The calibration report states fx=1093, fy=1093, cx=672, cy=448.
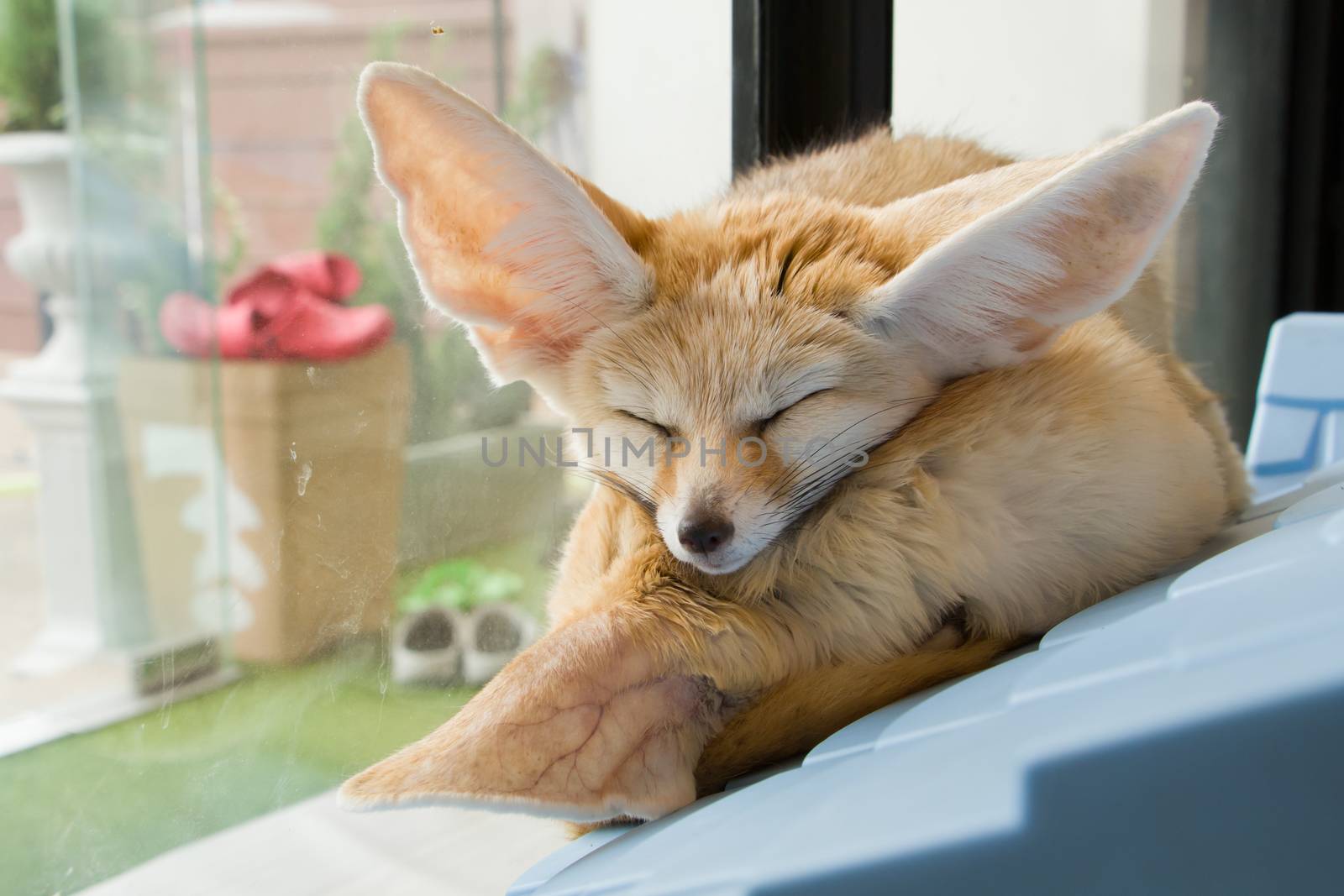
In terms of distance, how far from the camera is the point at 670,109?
143 centimetres

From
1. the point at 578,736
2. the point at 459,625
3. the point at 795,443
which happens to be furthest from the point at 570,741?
the point at 459,625

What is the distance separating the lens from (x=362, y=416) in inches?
38.7

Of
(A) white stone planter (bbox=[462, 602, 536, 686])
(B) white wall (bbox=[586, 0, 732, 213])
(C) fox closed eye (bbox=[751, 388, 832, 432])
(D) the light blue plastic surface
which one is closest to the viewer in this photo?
(D) the light blue plastic surface

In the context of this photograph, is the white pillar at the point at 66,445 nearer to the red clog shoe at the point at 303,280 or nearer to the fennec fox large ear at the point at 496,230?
the red clog shoe at the point at 303,280

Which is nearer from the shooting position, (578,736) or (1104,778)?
(1104,778)

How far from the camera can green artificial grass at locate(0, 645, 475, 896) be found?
2.71 feet

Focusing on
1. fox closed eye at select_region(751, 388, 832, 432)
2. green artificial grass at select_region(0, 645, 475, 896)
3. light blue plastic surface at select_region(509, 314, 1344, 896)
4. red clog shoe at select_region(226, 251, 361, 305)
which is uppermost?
red clog shoe at select_region(226, 251, 361, 305)

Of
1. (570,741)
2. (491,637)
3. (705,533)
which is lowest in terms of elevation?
(491,637)

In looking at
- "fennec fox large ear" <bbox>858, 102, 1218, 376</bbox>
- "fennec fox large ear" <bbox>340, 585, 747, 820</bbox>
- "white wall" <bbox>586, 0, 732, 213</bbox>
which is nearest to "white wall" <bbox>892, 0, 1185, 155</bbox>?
"white wall" <bbox>586, 0, 732, 213</bbox>

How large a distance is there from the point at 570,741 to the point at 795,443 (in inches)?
10.1

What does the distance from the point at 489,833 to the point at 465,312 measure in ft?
1.45

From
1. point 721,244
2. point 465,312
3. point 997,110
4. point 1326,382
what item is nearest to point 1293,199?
point 997,110

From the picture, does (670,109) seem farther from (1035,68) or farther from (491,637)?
(1035,68)

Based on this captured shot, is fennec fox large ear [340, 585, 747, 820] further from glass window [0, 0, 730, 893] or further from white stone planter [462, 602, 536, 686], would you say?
white stone planter [462, 602, 536, 686]
